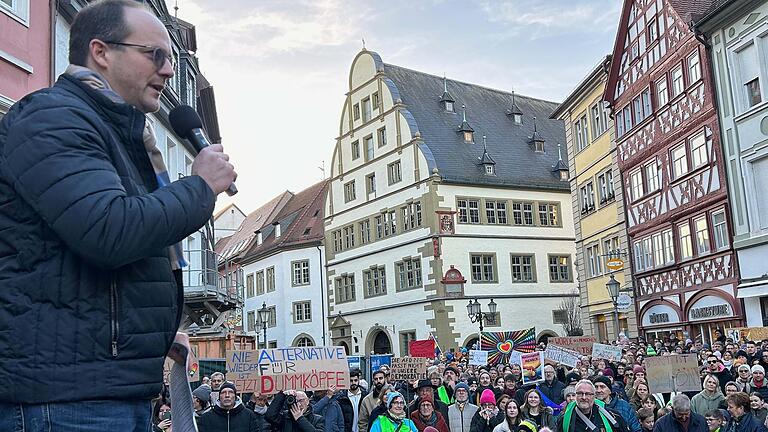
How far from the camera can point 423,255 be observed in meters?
44.7

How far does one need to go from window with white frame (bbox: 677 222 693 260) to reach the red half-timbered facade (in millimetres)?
36

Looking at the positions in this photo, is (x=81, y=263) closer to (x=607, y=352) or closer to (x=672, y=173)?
(x=607, y=352)

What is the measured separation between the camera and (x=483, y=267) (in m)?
45.8

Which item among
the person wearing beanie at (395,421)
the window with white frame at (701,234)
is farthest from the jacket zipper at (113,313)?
the window with white frame at (701,234)

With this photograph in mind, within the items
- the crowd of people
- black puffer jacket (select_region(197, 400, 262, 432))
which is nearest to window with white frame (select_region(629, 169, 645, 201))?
the crowd of people

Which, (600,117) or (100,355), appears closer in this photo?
(100,355)

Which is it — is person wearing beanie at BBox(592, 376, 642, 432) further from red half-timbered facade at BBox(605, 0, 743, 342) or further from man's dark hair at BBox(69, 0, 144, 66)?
red half-timbered facade at BBox(605, 0, 743, 342)

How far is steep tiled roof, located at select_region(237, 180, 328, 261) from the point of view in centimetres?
5634

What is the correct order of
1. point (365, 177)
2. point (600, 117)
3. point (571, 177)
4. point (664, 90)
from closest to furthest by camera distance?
point (664, 90) → point (600, 117) → point (571, 177) → point (365, 177)

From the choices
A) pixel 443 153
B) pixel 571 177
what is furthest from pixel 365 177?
pixel 571 177

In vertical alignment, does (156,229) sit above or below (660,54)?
below

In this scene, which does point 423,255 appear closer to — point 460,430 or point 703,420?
point 460,430

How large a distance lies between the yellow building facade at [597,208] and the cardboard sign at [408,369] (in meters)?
14.7

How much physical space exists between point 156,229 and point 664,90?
2840 centimetres
